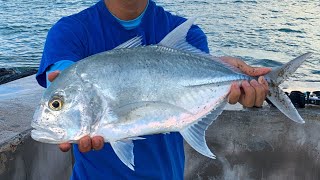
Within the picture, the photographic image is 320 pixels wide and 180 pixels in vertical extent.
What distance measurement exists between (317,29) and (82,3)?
12.8 meters

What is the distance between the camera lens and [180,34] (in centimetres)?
258

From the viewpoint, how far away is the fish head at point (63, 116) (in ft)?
7.44

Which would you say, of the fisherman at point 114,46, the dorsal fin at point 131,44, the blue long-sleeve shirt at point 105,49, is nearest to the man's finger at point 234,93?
the fisherman at point 114,46

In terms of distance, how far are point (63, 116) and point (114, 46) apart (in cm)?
66

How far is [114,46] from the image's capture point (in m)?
2.78

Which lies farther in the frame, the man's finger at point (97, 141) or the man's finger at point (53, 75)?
the man's finger at point (53, 75)

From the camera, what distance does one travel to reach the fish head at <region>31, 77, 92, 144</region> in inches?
89.3

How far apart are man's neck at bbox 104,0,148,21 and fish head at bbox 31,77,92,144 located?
668 mm

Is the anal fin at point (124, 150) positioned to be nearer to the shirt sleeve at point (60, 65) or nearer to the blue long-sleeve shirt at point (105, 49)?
the blue long-sleeve shirt at point (105, 49)

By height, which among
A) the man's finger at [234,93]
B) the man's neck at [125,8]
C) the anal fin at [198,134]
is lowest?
the anal fin at [198,134]

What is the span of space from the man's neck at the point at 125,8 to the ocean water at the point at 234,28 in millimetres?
9352

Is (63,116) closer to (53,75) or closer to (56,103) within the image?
(56,103)

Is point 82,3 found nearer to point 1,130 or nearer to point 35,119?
point 1,130

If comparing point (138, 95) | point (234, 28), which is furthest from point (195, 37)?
point (234, 28)
